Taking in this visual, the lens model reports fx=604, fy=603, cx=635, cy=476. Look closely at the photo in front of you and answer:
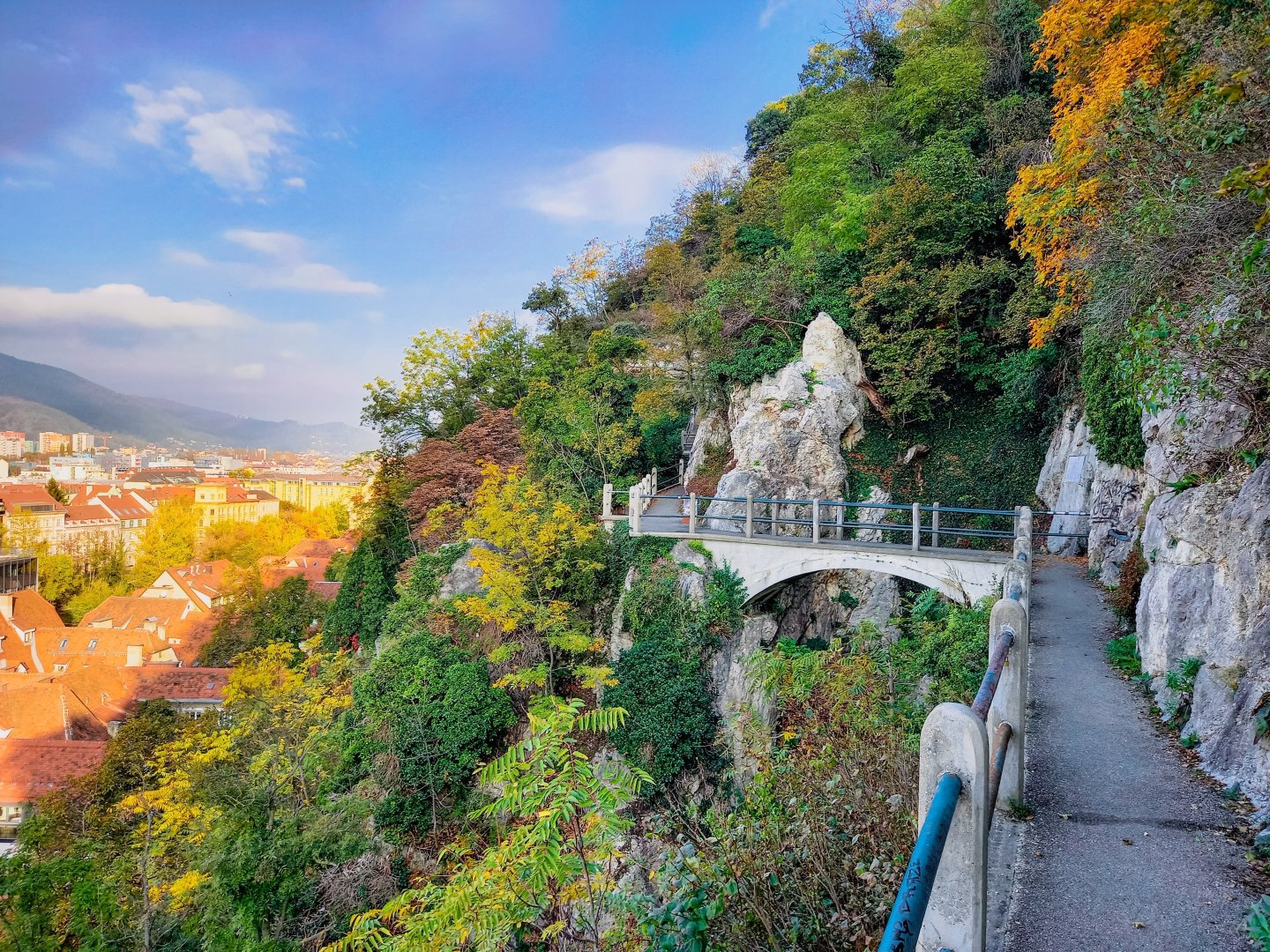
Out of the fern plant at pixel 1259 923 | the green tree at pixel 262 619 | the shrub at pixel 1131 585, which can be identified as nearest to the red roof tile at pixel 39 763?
the green tree at pixel 262 619

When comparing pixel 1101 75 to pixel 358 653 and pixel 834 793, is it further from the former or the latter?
pixel 358 653

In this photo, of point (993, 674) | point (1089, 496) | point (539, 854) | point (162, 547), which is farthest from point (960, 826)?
point (162, 547)

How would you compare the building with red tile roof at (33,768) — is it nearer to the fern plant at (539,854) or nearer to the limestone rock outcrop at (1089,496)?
the fern plant at (539,854)

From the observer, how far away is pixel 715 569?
12258mm

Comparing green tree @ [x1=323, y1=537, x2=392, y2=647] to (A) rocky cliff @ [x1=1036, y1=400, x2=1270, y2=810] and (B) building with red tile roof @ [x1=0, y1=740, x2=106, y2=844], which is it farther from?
(A) rocky cliff @ [x1=1036, y1=400, x2=1270, y2=810]

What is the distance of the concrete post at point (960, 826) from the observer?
160 centimetres

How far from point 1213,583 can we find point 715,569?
8.21 metres

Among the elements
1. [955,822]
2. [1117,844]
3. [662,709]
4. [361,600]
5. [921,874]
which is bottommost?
[361,600]

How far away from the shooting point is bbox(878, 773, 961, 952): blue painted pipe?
44.6 inches

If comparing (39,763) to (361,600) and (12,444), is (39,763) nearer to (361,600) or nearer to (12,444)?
(361,600)

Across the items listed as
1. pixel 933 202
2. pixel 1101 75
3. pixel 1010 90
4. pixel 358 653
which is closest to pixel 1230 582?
pixel 1101 75

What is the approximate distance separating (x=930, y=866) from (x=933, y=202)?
15322 mm

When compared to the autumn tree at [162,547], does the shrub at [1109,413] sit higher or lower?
higher

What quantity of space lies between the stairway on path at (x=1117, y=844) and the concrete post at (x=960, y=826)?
2.77ft
